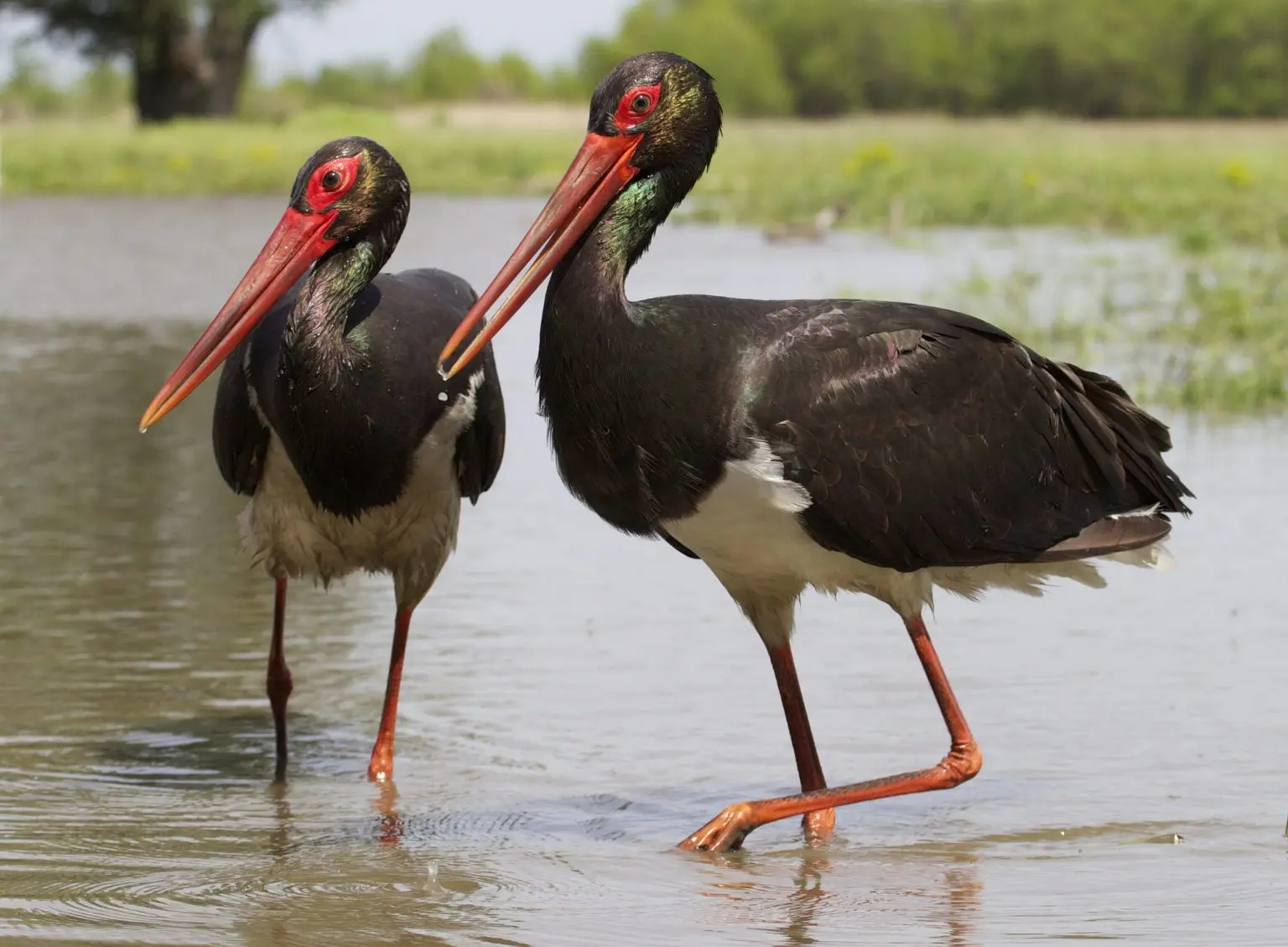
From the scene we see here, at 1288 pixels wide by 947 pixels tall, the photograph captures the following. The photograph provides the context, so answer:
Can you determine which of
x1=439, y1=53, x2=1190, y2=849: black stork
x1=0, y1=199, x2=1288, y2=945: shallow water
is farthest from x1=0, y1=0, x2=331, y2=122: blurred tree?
x1=439, y1=53, x2=1190, y2=849: black stork

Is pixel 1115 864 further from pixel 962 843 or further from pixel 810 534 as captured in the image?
pixel 810 534

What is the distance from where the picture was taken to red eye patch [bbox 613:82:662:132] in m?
4.45

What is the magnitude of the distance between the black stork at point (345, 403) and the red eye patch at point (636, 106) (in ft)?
3.25

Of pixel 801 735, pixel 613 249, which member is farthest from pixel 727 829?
pixel 613 249

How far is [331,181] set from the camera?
17.1 ft

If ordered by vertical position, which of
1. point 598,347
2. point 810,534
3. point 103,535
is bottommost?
point 103,535

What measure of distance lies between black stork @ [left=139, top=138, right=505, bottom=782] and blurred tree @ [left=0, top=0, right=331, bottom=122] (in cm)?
3407

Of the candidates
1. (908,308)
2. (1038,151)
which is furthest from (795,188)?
(908,308)

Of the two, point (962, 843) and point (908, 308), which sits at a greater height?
point (908, 308)

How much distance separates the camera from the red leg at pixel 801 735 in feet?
15.9

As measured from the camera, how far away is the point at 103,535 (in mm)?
7559

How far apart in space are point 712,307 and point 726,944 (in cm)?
129

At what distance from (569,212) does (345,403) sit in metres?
0.91

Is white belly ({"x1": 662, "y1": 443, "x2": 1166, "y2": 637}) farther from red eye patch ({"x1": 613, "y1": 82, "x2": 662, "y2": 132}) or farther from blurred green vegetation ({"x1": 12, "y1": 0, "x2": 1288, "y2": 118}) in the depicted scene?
blurred green vegetation ({"x1": 12, "y1": 0, "x2": 1288, "y2": 118})
